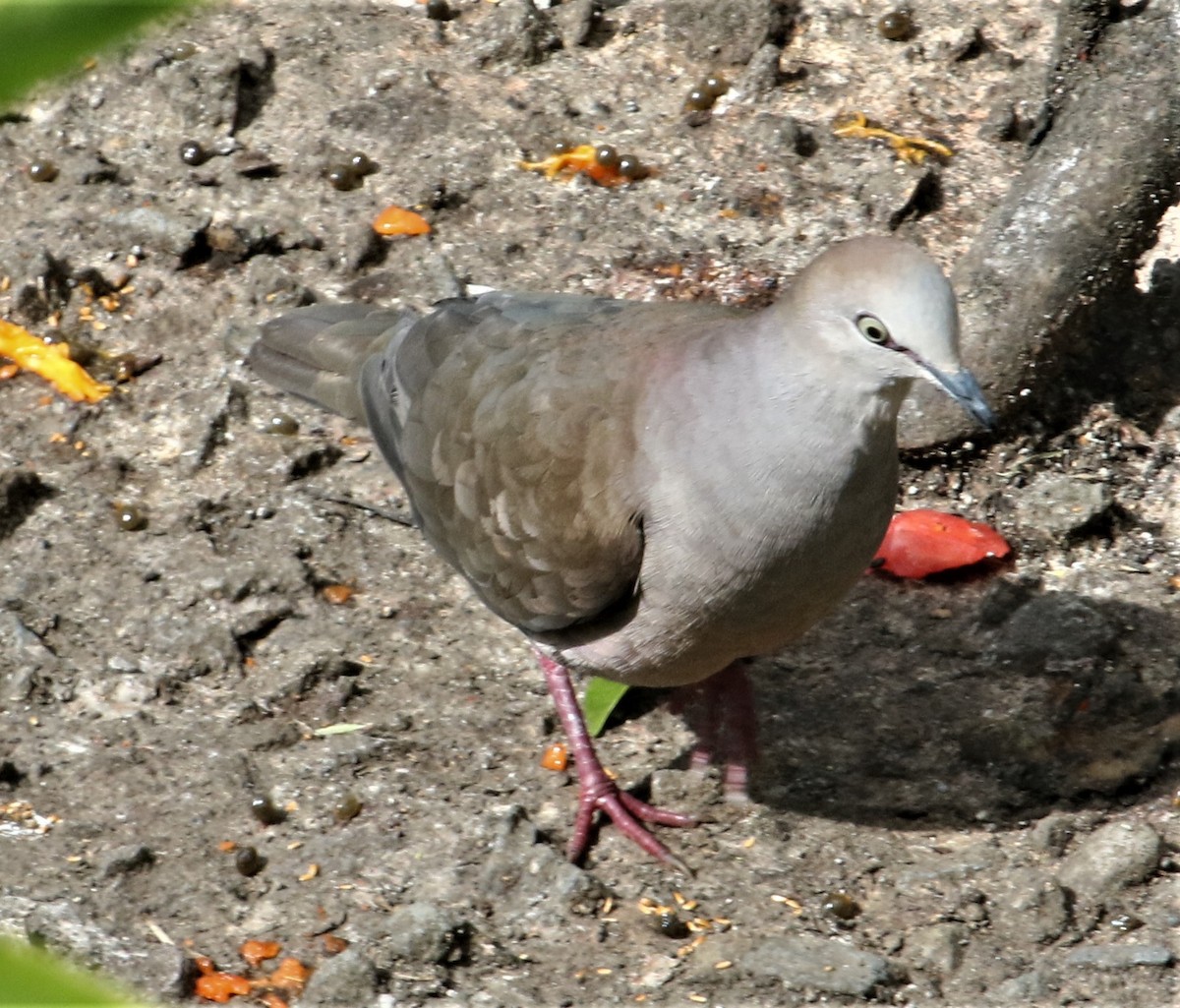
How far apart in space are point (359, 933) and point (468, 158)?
3038 millimetres

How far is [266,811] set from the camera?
357cm

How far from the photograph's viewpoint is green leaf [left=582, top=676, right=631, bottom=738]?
3941 mm

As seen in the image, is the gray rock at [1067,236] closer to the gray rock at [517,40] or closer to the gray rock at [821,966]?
the gray rock at [821,966]

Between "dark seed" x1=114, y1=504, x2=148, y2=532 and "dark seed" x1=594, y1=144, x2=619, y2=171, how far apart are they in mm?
2071

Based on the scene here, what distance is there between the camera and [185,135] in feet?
18.0

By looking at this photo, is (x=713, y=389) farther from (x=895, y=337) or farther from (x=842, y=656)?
(x=842, y=656)

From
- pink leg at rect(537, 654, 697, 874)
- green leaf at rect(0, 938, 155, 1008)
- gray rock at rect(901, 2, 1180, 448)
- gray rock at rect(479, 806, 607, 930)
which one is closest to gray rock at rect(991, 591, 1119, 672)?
gray rock at rect(901, 2, 1180, 448)

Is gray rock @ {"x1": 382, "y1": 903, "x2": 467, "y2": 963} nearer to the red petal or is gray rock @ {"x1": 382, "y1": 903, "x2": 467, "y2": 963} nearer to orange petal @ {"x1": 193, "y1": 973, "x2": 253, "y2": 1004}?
orange petal @ {"x1": 193, "y1": 973, "x2": 253, "y2": 1004}

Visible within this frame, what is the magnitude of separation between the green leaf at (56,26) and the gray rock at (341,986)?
2.96 meters

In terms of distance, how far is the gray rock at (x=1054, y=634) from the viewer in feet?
13.1

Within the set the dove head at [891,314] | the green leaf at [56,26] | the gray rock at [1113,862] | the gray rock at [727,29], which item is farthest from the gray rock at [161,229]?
the green leaf at [56,26]

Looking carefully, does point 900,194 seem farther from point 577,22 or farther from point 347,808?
Answer: point 347,808

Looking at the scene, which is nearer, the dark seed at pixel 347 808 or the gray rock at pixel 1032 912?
the gray rock at pixel 1032 912

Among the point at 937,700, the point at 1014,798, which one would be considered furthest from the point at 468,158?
the point at 1014,798
